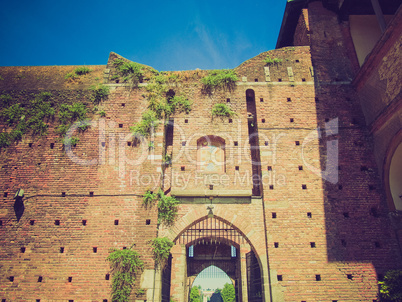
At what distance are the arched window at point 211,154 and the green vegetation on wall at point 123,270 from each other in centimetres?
387

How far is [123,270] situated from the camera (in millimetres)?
8352

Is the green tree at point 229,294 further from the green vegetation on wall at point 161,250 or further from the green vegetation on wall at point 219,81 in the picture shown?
the green vegetation on wall at point 219,81

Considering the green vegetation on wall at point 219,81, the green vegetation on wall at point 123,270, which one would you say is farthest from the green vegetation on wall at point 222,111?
the green vegetation on wall at point 123,270

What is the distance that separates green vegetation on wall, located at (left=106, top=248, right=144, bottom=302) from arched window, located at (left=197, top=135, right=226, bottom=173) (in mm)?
3869

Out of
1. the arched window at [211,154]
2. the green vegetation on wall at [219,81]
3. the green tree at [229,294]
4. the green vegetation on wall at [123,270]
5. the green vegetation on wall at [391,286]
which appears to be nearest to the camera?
the green vegetation on wall at [391,286]

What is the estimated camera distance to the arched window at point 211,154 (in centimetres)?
1026

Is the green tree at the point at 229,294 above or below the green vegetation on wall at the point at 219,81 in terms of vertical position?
below

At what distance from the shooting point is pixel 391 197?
30.1 ft

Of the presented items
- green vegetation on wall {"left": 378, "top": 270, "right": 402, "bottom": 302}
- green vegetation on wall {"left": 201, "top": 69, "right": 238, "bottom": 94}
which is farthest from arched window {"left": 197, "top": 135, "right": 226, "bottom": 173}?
green vegetation on wall {"left": 378, "top": 270, "right": 402, "bottom": 302}

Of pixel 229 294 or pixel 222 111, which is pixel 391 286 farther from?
pixel 229 294

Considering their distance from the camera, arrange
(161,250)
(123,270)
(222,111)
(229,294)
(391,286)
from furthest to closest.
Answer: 1. (229,294)
2. (222,111)
3. (161,250)
4. (123,270)
5. (391,286)

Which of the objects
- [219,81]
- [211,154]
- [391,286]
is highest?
[219,81]

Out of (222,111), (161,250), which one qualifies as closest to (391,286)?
(161,250)

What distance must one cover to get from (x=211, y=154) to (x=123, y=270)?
5167mm
